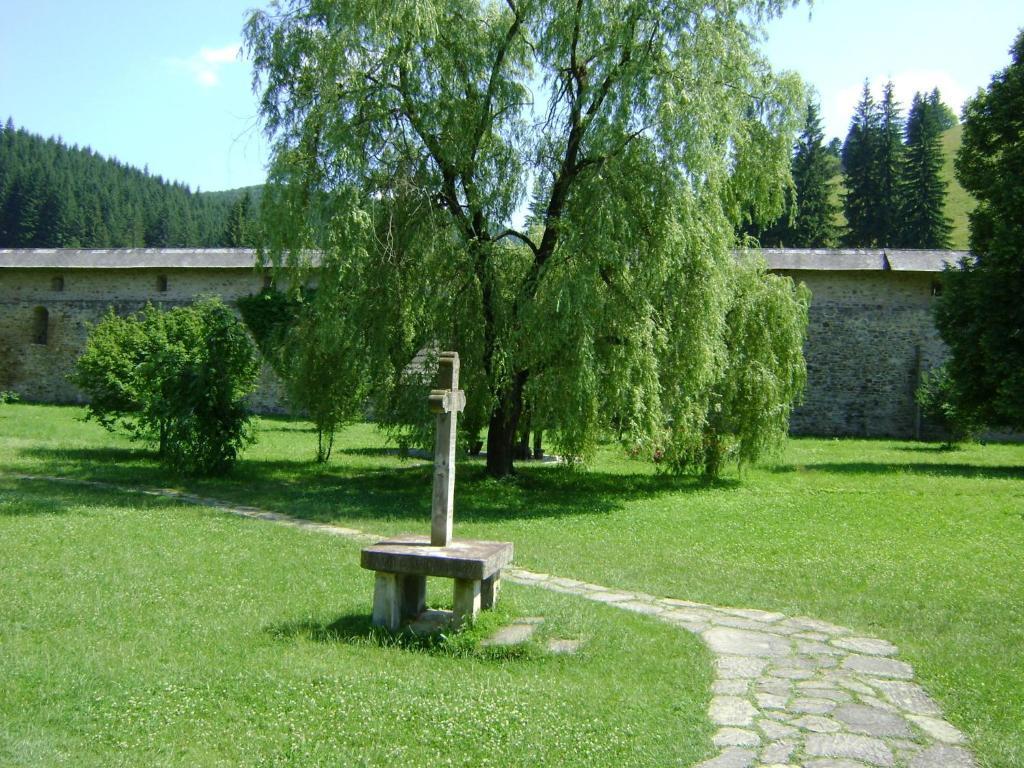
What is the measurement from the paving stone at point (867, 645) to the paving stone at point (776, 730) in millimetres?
1654

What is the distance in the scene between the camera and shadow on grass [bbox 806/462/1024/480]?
16.0 m

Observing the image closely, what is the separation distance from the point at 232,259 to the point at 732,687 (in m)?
26.2

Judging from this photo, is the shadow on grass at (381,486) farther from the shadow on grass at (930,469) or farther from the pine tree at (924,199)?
the pine tree at (924,199)

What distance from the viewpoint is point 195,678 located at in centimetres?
462

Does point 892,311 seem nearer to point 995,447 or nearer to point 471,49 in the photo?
point 995,447

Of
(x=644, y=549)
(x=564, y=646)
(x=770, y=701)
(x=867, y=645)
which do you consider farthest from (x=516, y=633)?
(x=644, y=549)

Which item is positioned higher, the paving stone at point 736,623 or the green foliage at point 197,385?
the green foliage at point 197,385

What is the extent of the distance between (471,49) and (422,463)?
7.70m

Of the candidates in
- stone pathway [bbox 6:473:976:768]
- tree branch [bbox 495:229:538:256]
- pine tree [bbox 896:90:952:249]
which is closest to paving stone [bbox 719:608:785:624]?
stone pathway [bbox 6:473:976:768]

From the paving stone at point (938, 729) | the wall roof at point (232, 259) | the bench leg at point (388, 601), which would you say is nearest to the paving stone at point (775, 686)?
the paving stone at point (938, 729)

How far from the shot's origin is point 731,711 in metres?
4.49

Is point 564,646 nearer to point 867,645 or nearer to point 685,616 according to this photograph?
point 685,616

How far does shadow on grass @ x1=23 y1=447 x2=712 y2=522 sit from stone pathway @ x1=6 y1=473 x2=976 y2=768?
15.7 ft

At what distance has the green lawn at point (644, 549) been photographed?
4.93 meters
